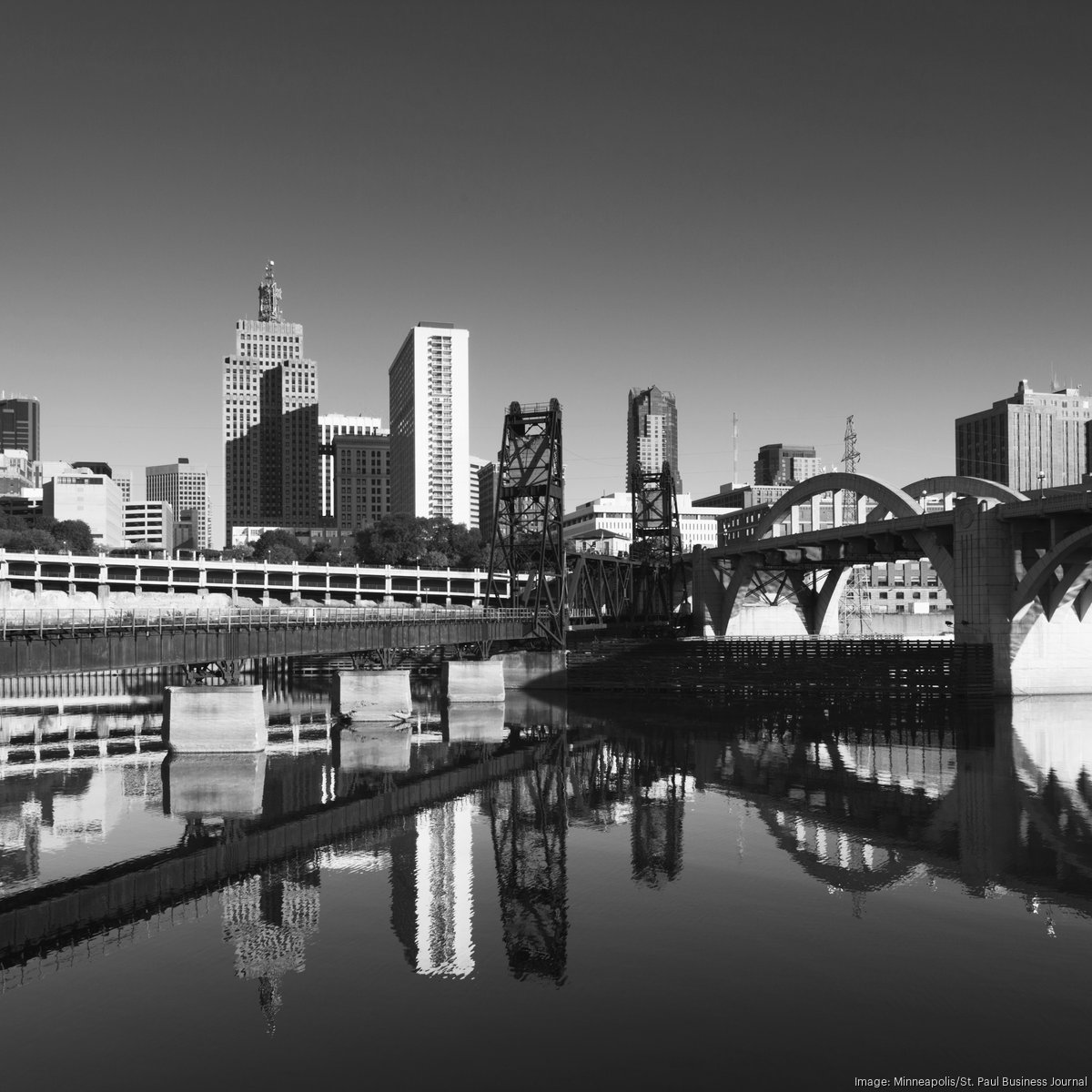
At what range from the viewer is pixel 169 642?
58.9m

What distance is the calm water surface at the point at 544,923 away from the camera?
21.7 metres

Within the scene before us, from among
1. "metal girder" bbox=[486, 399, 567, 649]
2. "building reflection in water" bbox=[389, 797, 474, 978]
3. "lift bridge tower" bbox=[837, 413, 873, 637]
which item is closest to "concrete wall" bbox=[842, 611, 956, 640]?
"lift bridge tower" bbox=[837, 413, 873, 637]

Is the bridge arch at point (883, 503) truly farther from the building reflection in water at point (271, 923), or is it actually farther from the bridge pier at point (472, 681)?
the building reflection in water at point (271, 923)

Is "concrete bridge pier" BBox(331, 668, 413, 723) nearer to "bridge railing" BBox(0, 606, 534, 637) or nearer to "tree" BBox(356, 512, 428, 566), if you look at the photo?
"bridge railing" BBox(0, 606, 534, 637)

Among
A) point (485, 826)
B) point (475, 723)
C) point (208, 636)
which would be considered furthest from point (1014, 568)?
point (208, 636)

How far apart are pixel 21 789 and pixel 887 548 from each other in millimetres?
83102

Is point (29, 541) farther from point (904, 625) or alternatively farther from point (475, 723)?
point (904, 625)

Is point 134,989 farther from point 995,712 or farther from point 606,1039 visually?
point 995,712

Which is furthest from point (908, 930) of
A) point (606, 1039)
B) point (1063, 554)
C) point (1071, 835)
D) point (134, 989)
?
point (1063, 554)

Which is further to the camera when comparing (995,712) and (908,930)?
(995,712)

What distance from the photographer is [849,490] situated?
378ft

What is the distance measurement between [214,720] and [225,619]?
817cm

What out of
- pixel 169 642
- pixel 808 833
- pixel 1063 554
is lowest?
pixel 808 833

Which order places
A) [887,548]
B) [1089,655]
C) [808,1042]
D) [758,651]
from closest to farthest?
[808,1042] < [1089,655] < [758,651] < [887,548]
